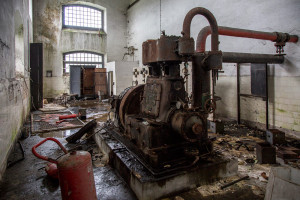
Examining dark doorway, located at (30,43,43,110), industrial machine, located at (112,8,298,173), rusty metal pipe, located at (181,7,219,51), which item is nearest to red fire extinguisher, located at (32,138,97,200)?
industrial machine, located at (112,8,298,173)

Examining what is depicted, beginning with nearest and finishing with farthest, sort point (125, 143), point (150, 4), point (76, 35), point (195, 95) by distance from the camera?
point (125, 143) → point (195, 95) → point (150, 4) → point (76, 35)

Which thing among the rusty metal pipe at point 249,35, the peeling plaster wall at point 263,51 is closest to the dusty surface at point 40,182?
the rusty metal pipe at point 249,35

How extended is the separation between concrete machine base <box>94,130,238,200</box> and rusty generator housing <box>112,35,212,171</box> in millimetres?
115

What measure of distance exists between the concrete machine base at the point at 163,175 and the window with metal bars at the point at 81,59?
394 inches

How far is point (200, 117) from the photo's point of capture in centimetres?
258

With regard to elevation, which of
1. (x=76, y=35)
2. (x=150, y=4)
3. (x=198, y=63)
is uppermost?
(x=150, y=4)

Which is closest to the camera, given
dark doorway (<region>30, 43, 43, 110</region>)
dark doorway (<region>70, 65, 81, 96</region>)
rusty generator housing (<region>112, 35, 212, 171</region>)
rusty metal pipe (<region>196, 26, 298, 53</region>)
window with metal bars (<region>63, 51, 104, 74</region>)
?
rusty generator housing (<region>112, 35, 212, 171</region>)

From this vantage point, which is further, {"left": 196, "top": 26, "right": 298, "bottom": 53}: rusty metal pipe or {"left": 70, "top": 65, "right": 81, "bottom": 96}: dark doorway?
{"left": 70, "top": 65, "right": 81, "bottom": 96}: dark doorway

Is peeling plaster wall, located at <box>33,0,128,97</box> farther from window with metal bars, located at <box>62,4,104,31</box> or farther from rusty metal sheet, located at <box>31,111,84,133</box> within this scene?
rusty metal sheet, located at <box>31,111,84,133</box>

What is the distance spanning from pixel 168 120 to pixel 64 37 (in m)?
10.9

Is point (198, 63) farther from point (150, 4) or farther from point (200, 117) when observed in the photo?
point (150, 4)

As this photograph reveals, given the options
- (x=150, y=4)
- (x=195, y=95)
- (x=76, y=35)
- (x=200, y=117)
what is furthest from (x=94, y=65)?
(x=200, y=117)

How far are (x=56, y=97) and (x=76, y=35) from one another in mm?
3685

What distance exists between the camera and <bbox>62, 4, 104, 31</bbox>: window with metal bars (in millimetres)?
11867
